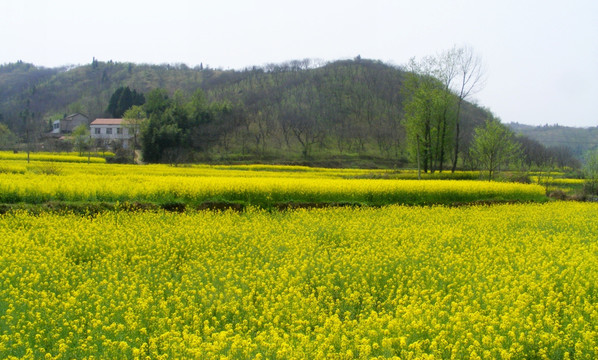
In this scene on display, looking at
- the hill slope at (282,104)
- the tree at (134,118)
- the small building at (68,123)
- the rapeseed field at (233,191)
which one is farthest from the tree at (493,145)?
the small building at (68,123)

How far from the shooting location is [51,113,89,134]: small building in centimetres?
8256

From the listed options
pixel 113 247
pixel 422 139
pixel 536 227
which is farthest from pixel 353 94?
pixel 113 247

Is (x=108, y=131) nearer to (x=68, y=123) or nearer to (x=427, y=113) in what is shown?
(x=68, y=123)

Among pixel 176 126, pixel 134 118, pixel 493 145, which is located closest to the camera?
pixel 493 145

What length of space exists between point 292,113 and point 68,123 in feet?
147

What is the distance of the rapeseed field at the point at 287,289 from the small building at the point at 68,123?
259ft

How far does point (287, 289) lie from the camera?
724 centimetres

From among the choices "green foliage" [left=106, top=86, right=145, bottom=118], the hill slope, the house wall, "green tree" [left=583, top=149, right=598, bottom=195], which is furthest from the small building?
"green tree" [left=583, top=149, right=598, bottom=195]

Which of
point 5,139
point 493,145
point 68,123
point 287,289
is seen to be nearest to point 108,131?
point 68,123

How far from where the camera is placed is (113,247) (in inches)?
387

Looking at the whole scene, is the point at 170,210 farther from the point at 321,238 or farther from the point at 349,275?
the point at 349,275

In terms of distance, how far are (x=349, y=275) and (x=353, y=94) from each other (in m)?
82.5

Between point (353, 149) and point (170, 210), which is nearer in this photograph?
point (170, 210)

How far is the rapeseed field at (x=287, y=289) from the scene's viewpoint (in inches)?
213
